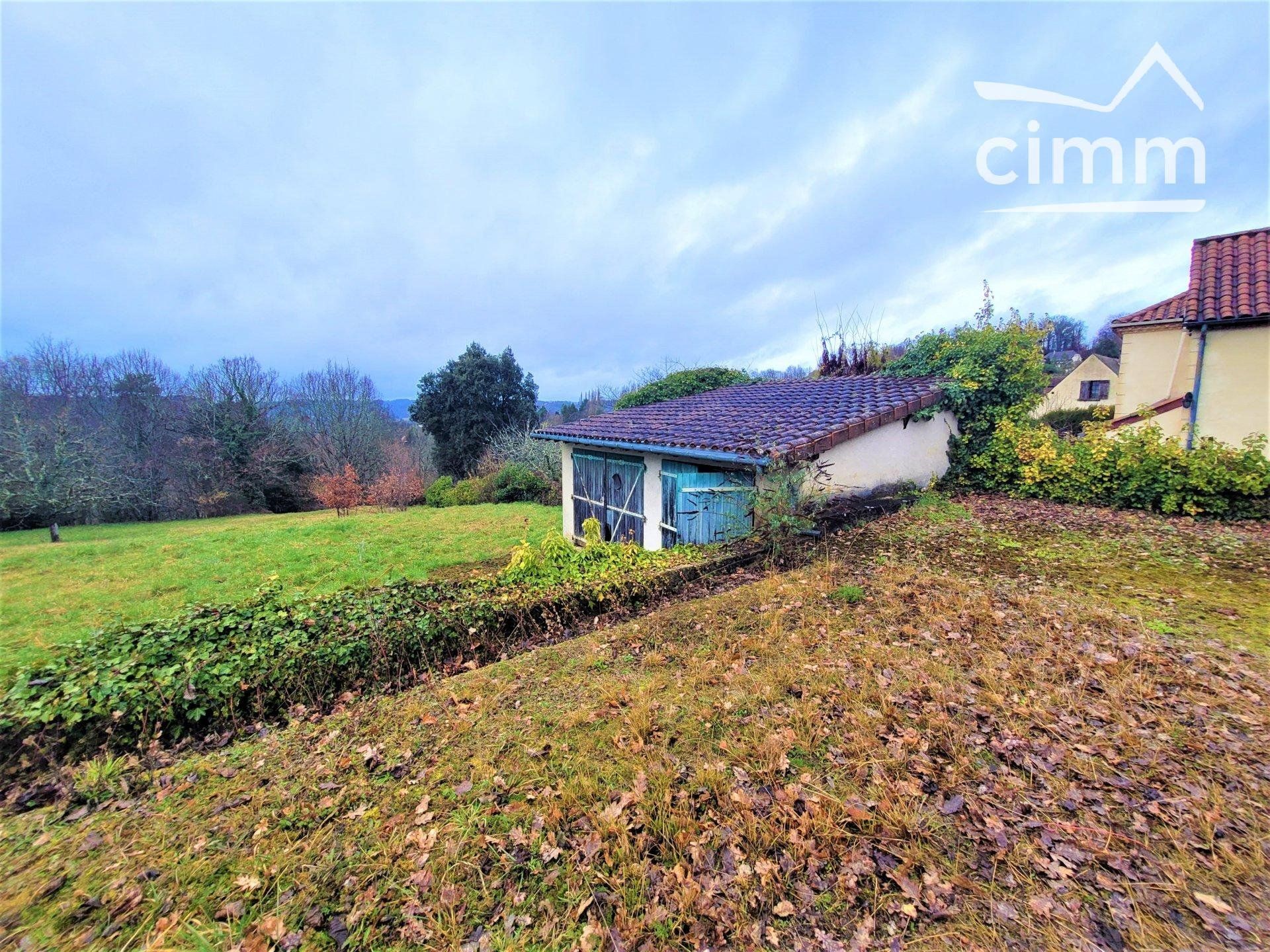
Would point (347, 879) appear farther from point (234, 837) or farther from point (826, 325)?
point (826, 325)

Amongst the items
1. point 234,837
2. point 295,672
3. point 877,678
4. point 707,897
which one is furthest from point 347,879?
point 877,678

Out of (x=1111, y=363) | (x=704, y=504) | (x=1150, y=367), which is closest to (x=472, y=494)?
(x=704, y=504)

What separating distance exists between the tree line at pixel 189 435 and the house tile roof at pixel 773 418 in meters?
18.9

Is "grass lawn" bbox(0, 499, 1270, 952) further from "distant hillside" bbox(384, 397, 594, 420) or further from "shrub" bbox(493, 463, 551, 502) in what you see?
"distant hillside" bbox(384, 397, 594, 420)

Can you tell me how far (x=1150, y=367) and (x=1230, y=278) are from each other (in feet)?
10.7

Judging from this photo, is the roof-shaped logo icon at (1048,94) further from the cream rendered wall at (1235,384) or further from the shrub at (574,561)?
the shrub at (574,561)

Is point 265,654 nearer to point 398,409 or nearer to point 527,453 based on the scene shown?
point 527,453

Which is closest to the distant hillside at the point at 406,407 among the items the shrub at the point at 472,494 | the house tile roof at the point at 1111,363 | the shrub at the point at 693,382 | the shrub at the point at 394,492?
the shrub at the point at 394,492

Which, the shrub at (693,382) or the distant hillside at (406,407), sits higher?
the distant hillside at (406,407)

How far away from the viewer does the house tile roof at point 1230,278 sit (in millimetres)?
10203

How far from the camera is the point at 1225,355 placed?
10.3 meters

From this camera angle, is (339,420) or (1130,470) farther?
(339,420)

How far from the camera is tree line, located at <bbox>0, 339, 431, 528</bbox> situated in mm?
21303

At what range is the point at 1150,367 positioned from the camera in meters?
13.8
